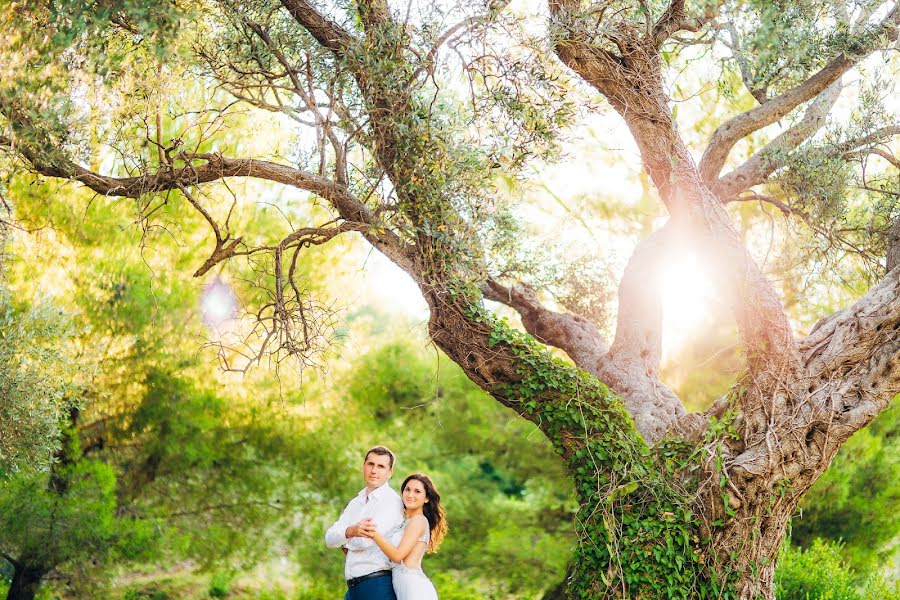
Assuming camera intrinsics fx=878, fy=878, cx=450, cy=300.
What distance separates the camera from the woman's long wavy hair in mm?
4281

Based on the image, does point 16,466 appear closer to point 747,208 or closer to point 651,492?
point 651,492

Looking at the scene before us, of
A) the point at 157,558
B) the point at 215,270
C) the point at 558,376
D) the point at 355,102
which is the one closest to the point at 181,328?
the point at 215,270

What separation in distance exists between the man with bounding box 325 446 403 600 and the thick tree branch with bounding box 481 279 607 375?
10.1 ft

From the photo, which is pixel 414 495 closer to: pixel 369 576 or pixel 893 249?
pixel 369 576

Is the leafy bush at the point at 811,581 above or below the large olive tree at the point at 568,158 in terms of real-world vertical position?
below

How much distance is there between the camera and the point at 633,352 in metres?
6.80

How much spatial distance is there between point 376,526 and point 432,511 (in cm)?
43

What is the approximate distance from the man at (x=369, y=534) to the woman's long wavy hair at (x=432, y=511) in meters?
0.15

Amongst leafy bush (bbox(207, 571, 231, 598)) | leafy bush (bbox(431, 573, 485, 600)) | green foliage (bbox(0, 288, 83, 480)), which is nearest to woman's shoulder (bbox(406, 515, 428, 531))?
green foliage (bbox(0, 288, 83, 480))

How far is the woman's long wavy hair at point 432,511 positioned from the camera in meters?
4.28

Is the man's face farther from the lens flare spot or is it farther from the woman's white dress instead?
the lens flare spot

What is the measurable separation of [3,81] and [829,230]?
5611 mm

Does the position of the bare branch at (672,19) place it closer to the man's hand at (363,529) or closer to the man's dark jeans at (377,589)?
the man's hand at (363,529)

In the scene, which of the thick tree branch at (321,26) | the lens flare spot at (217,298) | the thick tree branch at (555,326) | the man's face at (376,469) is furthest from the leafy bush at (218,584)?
the man's face at (376,469)
